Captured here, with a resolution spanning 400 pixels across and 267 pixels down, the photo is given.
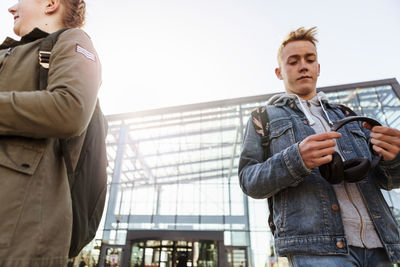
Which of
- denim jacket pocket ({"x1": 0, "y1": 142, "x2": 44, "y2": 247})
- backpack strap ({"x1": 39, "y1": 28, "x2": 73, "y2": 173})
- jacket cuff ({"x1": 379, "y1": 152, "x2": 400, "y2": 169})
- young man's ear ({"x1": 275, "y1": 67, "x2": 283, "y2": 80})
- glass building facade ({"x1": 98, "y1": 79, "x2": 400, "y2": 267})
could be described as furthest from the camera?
glass building facade ({"x1": 98, "y1": 79, "x2": 400, "y2": 267})

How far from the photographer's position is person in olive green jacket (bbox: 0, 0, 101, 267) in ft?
2.35

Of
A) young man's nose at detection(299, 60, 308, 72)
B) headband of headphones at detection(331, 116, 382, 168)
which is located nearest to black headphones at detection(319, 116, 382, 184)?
headband of headphones at detection(331, 116, 382, 168)

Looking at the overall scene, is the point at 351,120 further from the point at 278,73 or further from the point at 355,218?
the point at 278,73

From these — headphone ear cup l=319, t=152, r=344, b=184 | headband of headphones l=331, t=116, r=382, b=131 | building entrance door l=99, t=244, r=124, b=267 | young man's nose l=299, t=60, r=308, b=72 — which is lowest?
building entrance door l=99, t=244, r=124, b=267

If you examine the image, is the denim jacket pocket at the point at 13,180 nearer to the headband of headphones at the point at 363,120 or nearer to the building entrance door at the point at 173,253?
the headband of headphones at the point at 363,120

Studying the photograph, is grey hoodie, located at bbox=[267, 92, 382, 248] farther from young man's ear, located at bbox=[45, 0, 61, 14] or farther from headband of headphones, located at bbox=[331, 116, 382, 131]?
young man's ear, located at bbox=[45, 0, 61, 14]

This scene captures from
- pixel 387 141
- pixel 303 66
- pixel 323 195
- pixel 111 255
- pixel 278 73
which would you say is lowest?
pixel 111 255

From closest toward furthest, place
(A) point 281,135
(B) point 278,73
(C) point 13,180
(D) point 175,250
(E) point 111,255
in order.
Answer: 1. (C) point 13,180
2. (A) point 281,135
3. (B) point 278,73
4. (D) point 175,250
5. (E) point 111,255

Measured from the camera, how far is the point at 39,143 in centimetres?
85

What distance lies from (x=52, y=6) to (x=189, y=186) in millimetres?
17381

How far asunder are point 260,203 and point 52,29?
17.1 m

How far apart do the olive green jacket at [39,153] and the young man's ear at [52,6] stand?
478mm

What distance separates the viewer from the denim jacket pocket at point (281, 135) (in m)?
1.38

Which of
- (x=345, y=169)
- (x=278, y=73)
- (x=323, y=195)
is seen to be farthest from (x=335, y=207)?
(x=278, y=73)
